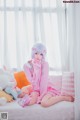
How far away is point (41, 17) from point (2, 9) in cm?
47

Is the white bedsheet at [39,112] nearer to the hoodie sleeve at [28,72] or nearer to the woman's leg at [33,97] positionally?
the woman's leg at [33,97]

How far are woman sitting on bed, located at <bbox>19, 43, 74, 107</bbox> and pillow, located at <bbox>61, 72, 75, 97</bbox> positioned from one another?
59mm

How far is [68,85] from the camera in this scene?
2283 millimetres

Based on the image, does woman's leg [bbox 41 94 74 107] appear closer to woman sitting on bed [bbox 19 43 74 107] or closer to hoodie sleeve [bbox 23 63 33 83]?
woman sitting on bed [bbox 19 43 74 107]

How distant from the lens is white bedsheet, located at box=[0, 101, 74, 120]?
1.96m

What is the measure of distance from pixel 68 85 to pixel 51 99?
27 cm

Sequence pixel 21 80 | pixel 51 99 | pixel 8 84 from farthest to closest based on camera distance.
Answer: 1. pixel 21 80
2. pixel 8 84
3. pixel 51 99

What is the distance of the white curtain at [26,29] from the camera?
2744 millimetres

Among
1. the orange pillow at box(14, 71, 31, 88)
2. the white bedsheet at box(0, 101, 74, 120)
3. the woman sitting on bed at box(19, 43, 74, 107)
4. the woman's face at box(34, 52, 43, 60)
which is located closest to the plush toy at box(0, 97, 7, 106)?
the white bedsheet at box(0, 101, 74, 120)

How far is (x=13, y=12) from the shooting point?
2.77m

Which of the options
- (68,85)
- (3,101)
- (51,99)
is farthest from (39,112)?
(68,85)

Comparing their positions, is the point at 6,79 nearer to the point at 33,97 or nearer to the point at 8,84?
the point at 8,84

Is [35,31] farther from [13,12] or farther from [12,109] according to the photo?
[12,109]

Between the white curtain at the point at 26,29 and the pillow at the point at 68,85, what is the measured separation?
0.44m
